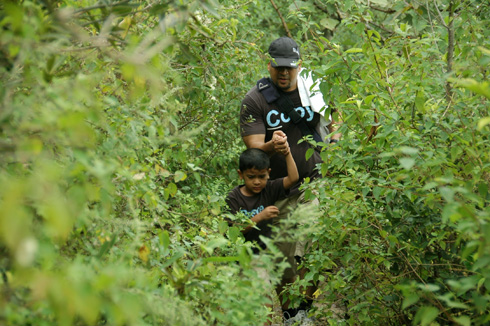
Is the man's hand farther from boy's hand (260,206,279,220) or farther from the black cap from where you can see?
the black cap

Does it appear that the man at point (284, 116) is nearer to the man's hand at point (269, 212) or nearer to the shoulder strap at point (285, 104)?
the shoulder strap at point (285, 104)

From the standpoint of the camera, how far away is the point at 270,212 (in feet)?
15.9

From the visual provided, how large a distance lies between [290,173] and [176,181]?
2.00 m

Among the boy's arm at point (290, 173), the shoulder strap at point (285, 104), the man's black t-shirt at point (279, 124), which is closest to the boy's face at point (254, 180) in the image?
the boy's arm at point (290, 173)

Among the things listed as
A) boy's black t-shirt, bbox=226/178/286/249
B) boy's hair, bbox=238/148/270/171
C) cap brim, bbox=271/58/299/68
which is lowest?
boy's black t-shirt, bbox=226/178/286/249

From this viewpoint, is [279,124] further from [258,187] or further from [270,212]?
[270,212]

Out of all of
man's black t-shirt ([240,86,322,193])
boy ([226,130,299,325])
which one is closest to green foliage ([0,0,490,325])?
man's black t-shirt ([240,86,322,193])

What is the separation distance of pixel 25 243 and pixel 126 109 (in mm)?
1263

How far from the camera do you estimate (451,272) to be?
3.05 metres

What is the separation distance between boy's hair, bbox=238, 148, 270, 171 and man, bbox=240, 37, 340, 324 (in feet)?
0.42

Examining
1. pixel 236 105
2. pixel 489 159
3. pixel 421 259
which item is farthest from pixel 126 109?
pixel 236 105

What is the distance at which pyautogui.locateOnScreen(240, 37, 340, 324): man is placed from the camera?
209 inches

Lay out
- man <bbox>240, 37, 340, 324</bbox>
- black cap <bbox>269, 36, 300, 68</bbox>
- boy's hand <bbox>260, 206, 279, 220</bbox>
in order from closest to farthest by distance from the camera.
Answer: boy's hand <bbox>260, 206, 279, 220</bbox>
man <bbox>240, 37, 340, 324</bbox>
black cap <bbox>269, 36, 300, 68</bbox>

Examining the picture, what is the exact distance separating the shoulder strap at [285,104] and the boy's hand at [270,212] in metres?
0.77
